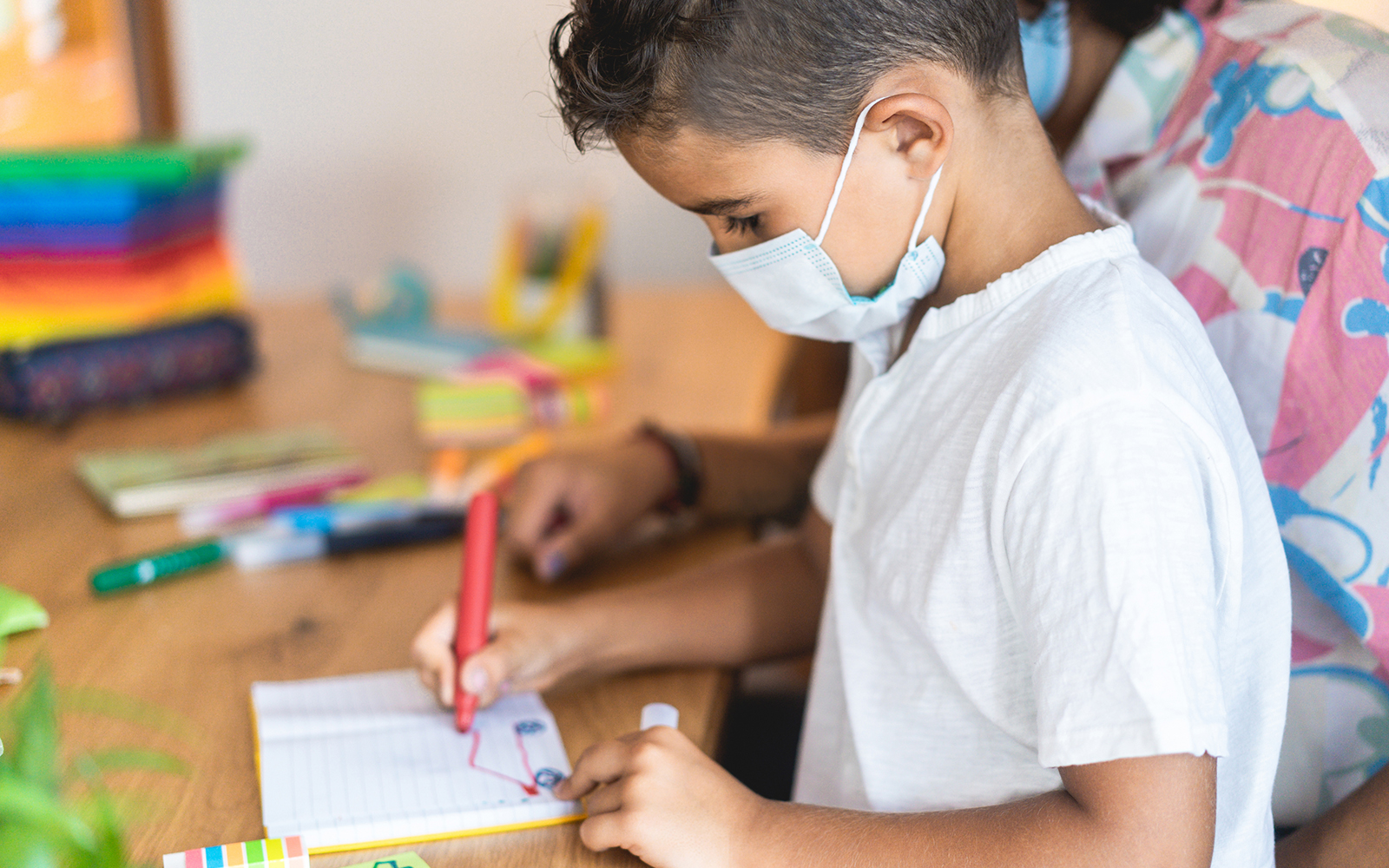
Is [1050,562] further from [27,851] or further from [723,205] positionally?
[27,851]

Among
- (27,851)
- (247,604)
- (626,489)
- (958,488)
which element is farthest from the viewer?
(626,489)

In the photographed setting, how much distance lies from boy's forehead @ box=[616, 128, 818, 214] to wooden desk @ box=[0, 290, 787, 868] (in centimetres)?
31

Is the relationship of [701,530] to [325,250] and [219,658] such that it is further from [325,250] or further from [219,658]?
[325,250]

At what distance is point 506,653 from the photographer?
2.35 feet

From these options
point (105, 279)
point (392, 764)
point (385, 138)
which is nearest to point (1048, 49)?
point (392, 764)

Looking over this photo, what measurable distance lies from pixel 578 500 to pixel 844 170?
0.40 meters

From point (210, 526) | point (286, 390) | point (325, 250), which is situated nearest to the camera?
point (210, 526)

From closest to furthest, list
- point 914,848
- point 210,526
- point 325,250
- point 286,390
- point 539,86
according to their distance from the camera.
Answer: point 914,848
point 210,526
point 286,390
point 539,86
point 325,250

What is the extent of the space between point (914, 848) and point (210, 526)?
0.65m

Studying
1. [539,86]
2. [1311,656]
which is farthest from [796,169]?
[539,86]

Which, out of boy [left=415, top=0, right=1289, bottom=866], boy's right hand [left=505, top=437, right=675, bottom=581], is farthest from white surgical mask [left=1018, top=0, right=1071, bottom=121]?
boy's right hand [left=505, top=437, right=675, bottom=581]

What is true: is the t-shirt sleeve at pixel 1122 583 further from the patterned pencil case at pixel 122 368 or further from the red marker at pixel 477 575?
the patterned pencil case at pixel 122 368

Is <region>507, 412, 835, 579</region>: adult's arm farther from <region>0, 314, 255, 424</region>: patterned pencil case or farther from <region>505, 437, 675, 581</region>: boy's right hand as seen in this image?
<region>0, 314, 255, 424</region>: patterned pencil case

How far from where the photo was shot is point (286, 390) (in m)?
1.31
